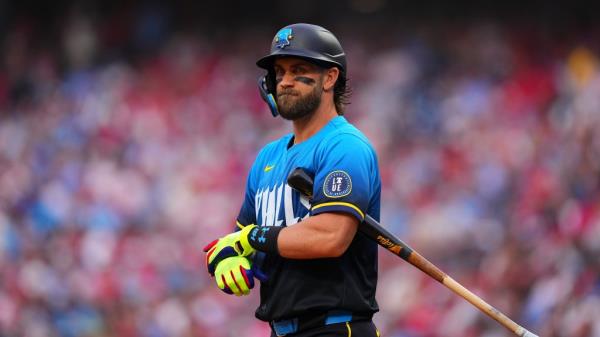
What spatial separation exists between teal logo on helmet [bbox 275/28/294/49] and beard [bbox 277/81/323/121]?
0.67 feet

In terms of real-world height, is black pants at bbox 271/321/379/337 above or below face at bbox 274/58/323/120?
below

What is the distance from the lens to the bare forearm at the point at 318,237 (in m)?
3.98

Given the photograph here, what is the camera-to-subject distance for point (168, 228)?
1241 cm

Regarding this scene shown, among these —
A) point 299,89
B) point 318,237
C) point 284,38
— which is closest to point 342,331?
point 318,237

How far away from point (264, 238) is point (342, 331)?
51 centimetres

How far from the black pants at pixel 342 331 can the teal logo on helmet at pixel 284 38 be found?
4.03ft

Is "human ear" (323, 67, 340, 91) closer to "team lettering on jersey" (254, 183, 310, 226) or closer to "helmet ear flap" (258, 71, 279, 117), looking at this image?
"helmet ear flap" (258, 71, 279, 117)

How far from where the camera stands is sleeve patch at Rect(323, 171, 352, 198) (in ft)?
13.2

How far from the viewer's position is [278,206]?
430 cm

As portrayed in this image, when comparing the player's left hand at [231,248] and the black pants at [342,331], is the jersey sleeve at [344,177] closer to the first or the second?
the player's left hand at [231,248]

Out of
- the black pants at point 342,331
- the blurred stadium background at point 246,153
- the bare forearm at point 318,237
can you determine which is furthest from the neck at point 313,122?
the blurred stadium background at point 246,153

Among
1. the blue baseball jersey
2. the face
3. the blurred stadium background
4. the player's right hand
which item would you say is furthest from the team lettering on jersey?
the blurred stadium background

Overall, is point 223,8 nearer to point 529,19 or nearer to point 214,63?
point 214,63

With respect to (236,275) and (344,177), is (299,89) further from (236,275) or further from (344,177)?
(236,275)
